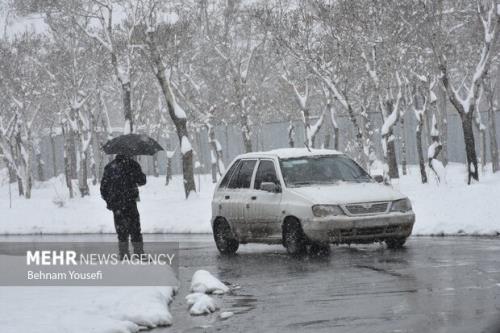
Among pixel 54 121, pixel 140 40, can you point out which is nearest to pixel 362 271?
pixel 140 40

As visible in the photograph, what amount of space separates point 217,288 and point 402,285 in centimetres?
208

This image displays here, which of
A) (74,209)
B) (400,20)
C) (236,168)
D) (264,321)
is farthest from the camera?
(74,209)

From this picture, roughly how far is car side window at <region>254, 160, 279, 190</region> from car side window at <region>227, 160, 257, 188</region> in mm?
204

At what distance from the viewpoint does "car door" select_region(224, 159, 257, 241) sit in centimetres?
1652

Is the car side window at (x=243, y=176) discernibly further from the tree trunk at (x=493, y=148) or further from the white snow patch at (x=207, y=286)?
the tree trunk at (x=493, y=148)

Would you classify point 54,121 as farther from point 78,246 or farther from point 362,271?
point 362,271

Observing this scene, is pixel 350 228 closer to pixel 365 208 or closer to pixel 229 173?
pixel 365 208

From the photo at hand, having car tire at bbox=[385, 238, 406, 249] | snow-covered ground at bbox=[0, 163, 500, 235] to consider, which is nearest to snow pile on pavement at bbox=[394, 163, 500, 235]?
snow-covered ground at bbox=[0, 163, 500, 235]

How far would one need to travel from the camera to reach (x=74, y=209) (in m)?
37.7

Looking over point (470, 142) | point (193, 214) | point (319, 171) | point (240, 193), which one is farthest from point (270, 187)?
point (470, 142)

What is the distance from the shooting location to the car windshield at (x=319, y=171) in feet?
52.3

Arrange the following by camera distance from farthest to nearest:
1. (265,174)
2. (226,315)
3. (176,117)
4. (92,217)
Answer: (176,117)
(92,217)
(265,174)
(226,315)

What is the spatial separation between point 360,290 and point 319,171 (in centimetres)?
571

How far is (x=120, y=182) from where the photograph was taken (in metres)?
15.4
